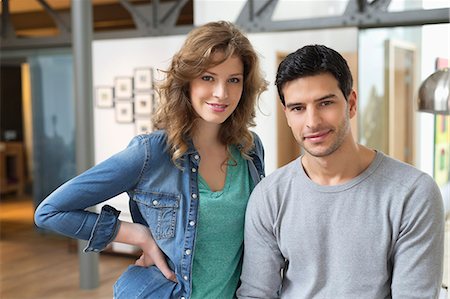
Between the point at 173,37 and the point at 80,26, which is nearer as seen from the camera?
the point at 80,26

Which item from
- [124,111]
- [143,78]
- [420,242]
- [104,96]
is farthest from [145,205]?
[104,96]

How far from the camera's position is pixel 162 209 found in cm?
175

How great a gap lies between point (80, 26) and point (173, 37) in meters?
1.32

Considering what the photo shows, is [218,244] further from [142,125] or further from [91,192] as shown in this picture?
[142,125]

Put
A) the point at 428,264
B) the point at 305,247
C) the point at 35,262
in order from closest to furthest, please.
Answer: the point at 428,264 < the point at 305,247 < the point at 35,262

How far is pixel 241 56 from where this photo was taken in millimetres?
1738

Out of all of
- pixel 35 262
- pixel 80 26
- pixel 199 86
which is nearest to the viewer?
pixel 199 86

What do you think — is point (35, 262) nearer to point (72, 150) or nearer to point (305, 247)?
point (72, 150)

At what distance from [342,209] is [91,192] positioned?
29.1 inches

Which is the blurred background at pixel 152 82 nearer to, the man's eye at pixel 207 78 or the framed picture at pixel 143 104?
the framed picture at pixel 143 104

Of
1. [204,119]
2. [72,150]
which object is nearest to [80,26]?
[72,150]

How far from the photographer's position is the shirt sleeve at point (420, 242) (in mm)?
1394

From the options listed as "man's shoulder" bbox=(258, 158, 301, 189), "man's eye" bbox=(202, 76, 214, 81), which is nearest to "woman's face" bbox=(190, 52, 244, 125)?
"man's eye" bbox=(202, 76, 214, 81)

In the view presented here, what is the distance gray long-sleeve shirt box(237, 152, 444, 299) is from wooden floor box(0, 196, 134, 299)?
3571mm
